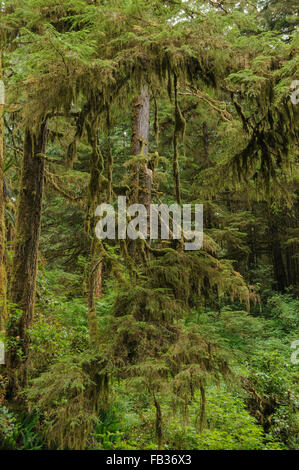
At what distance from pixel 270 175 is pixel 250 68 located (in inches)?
51.1

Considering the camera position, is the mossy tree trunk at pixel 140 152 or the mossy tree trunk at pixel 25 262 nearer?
the mossy tree trunk at pixel 25 262

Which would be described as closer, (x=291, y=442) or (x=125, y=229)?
(x=125, y=229)

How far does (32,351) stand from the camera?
18.0 feet

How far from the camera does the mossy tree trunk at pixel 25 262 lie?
17.2 ft

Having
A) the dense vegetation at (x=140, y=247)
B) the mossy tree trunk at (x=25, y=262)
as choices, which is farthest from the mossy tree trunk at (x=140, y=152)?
the mossy tree trunk at (x=25, y=262)

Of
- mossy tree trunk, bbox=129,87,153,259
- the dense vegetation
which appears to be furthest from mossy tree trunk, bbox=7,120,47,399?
mossy tree trunk, bbox=129,87,153,259

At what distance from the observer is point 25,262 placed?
5.67 metres

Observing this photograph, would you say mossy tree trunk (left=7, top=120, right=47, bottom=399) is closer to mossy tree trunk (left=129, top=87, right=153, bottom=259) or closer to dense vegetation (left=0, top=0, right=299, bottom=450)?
dense vegetation (left=0, top=0, right=299, bottom=450)

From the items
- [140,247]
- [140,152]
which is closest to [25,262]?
[140,247]

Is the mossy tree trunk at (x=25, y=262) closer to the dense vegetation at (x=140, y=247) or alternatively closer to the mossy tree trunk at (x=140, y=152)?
the dense vegetation at (x=140, y=247)
